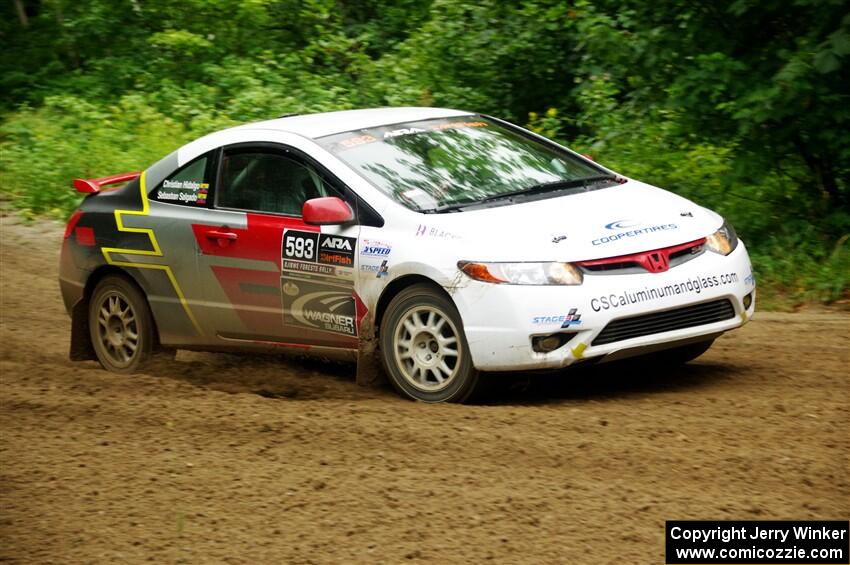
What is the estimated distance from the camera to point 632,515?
5.00 m

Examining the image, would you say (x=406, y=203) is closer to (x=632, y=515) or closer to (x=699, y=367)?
(x=699, y=367)

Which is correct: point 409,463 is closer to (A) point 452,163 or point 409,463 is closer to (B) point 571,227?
(B) point 571,227

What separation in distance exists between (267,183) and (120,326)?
1.66 meters

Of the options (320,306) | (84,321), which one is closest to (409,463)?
(320,306)

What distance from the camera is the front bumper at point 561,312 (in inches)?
261

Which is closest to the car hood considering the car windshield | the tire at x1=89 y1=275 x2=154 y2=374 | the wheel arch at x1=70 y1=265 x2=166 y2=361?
the car windshield

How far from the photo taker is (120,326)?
8875 millimetres

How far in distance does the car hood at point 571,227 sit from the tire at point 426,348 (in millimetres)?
339

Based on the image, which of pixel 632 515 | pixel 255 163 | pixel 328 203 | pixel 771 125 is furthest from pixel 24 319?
pixel 632 515

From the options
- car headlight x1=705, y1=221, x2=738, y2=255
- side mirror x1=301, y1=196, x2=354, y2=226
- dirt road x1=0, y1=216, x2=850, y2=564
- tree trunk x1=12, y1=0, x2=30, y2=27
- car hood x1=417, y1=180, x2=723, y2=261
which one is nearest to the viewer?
dirt road x1=0, y1=216, x2=850, y2=564

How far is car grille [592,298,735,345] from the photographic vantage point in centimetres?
676

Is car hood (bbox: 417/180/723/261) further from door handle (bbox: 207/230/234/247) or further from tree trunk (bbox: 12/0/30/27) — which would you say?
tree trunk (bbox: 12/0/30/27)

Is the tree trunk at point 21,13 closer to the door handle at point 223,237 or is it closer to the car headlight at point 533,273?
the door handle at point 223,237
